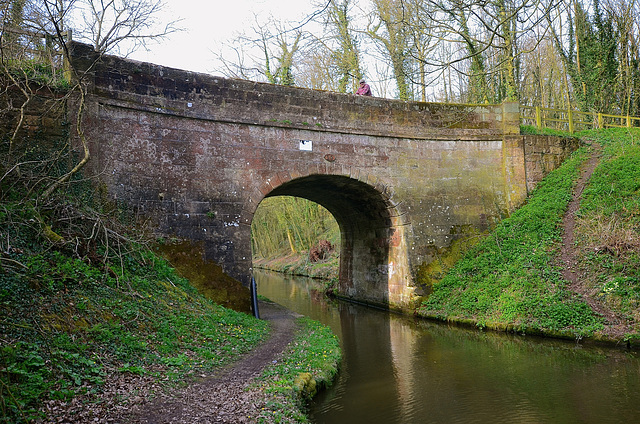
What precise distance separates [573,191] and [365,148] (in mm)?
5520

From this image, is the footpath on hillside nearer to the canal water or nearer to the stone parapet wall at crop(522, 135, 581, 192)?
the canal water

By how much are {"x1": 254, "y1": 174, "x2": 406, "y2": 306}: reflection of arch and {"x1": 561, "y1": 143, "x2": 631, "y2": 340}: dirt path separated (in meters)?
3.84

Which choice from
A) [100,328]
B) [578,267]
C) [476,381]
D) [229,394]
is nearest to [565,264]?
[578,267]

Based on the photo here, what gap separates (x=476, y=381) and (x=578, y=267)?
420 cm

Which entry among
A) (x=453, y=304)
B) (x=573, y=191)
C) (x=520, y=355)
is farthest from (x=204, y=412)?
(x=573, y=191)

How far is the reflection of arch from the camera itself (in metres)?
11.5

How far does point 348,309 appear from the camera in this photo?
43.0 ft

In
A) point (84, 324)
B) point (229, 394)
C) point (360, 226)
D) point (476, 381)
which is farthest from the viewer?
point (360, 226)

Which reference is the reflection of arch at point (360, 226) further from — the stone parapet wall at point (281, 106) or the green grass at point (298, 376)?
the green grass at point (298, 376)

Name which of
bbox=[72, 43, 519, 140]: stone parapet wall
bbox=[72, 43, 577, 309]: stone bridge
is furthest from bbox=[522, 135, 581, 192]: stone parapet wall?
bbox=[72, 43, 519, 140]: stone parapet wall

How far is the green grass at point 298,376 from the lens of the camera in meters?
4.31

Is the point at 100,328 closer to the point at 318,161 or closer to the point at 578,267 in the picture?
the point at 318,161

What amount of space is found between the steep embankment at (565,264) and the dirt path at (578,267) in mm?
16

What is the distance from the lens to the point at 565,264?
9.13 metres
